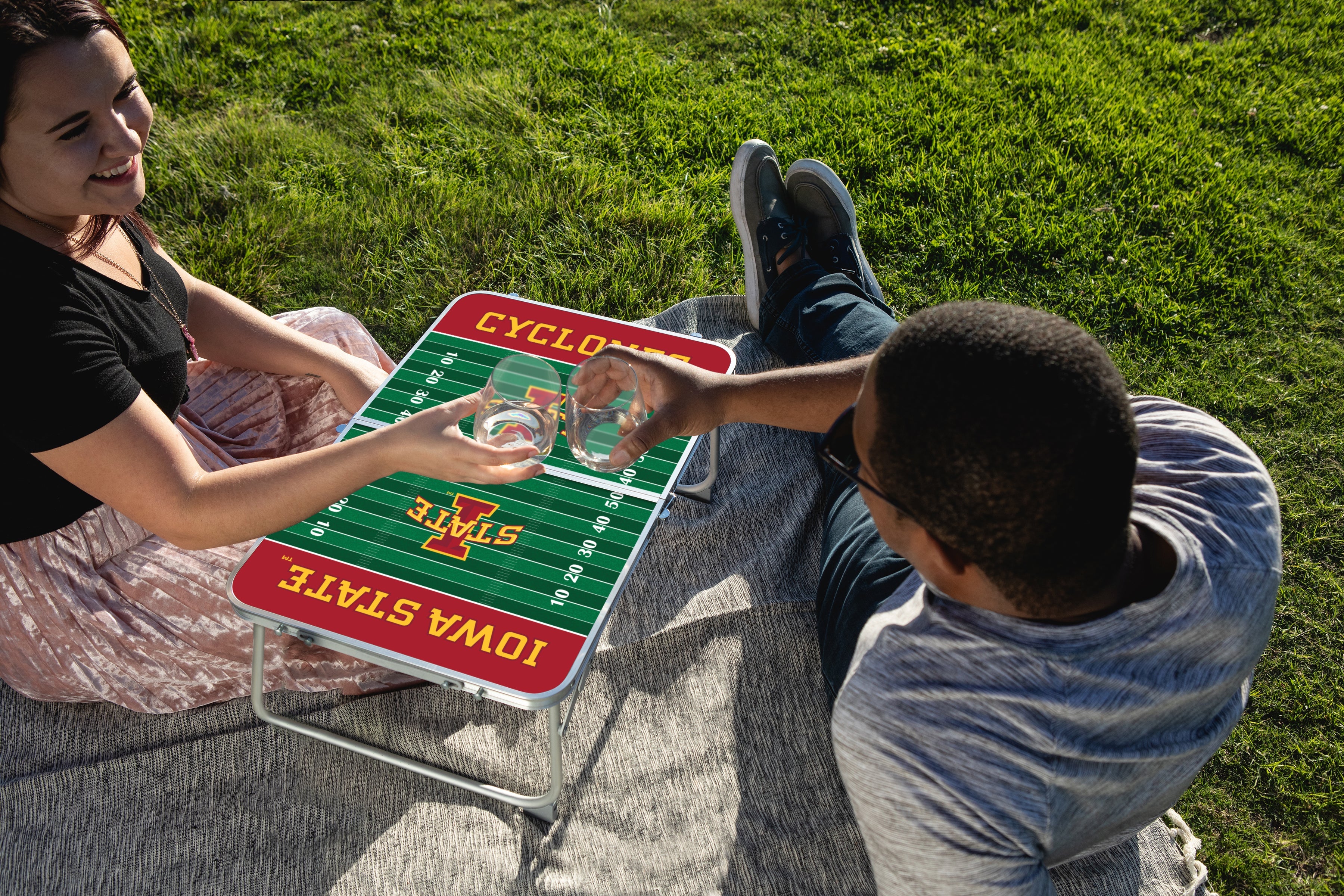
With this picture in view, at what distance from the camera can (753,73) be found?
5.58m

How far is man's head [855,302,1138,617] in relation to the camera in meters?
1.64

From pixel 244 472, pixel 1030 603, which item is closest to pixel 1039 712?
pixel 1030 603

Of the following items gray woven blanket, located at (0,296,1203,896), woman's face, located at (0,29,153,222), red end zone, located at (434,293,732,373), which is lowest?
gray woven blanket, located at (0,296,1203,896)

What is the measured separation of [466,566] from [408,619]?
0.68ft

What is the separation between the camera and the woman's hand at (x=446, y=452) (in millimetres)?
2350

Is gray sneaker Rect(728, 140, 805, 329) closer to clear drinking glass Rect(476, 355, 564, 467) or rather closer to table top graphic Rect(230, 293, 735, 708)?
table top graphic Rect(230, 293, 735, 708)

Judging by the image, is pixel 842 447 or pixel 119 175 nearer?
pixel 842 447

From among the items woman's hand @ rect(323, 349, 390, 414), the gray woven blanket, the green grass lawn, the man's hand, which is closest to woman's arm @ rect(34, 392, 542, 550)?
the man's hand

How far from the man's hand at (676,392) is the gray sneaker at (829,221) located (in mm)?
1167

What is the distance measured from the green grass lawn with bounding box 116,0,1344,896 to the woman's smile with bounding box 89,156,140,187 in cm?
188

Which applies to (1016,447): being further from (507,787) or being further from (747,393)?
(507,787)

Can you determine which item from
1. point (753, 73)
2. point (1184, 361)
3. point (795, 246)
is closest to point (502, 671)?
point (795, 246)

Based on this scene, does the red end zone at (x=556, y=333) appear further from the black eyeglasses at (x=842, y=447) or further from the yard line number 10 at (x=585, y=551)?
the black eyeglasses at (x=842, y=447)

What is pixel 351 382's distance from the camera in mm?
3152
